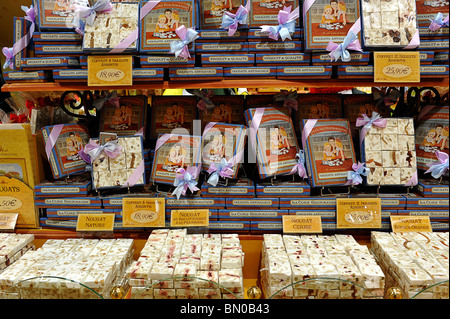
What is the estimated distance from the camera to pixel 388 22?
1.72 m

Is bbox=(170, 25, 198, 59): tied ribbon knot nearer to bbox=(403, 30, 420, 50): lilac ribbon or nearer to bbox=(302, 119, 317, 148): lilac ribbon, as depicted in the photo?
bbox=(302, 119, 317, 148): lilac ribbon

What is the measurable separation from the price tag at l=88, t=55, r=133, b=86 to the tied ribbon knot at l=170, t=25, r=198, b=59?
21 centimetres

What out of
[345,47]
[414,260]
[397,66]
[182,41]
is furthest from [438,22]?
[182,41]

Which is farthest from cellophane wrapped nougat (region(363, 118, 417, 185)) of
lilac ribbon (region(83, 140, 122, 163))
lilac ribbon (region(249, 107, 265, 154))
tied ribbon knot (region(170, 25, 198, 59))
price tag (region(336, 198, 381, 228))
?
lilac ribbon (region(83, 140, 122, 163))

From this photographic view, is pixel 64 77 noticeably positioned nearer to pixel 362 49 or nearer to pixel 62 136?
pixel 62 136

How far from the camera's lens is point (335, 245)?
1.69 metres

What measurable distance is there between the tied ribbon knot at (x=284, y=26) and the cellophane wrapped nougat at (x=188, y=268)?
1006 mm

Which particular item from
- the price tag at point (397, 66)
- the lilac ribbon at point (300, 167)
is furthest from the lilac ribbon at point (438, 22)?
the lilac ribbon at point (300, 167)

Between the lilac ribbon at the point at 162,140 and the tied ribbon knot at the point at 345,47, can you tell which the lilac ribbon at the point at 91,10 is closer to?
the lilac ribbon at the point at 162,140

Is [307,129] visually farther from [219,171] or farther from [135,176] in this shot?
[135,176]

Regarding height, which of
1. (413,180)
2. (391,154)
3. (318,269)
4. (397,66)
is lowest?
(318,269)

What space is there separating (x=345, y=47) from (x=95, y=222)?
1522 mm
